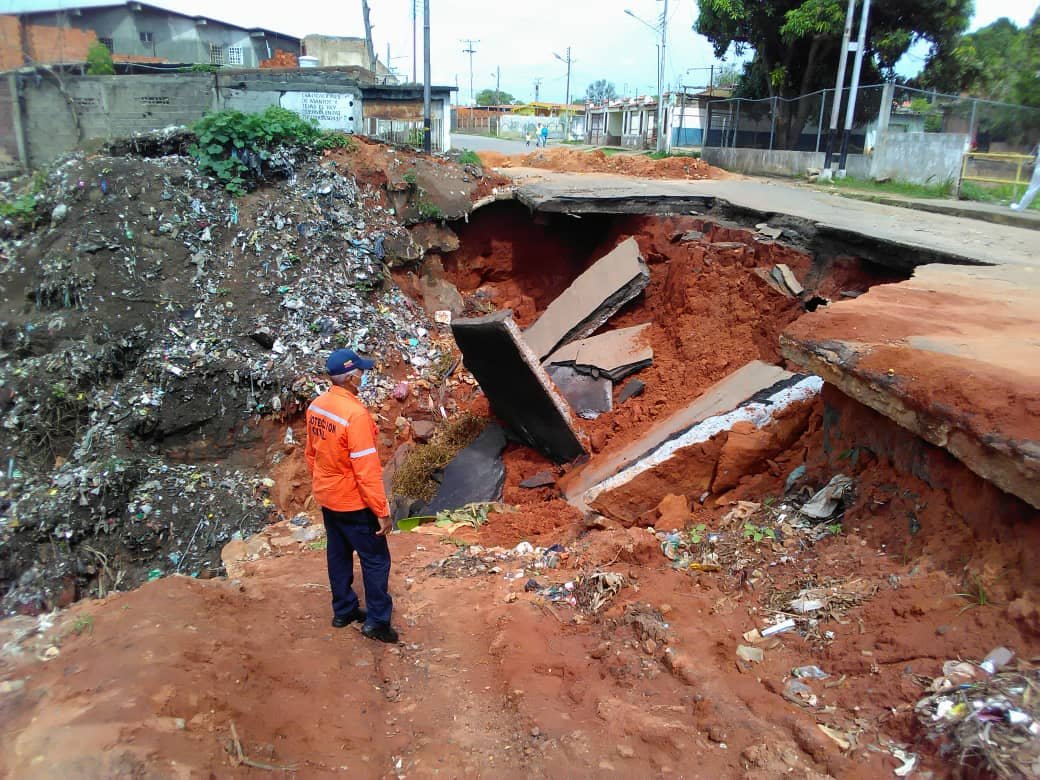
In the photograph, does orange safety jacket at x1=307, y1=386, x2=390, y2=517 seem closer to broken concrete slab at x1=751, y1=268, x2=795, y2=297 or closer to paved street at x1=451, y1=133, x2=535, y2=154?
broken concrete slab at x1=751, y1=268, x2=795, y2=297

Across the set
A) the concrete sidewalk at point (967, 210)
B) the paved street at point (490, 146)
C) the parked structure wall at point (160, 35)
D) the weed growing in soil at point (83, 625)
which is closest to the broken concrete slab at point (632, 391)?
the weed growing in soil at point (83, 625)

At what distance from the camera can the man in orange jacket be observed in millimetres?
3346

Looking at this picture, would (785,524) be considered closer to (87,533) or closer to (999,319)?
(999,319)

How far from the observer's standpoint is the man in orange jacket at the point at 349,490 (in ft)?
11.0

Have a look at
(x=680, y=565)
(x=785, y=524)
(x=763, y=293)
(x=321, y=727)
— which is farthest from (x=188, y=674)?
(x=763, y=293)

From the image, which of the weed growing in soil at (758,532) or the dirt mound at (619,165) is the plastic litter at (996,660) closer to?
the weed growing in soil at (758,532)

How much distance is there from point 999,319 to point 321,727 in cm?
437

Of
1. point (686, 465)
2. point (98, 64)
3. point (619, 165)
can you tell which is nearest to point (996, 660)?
point (686, 465)

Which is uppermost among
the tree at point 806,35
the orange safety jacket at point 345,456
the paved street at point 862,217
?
the tree at point 806,35

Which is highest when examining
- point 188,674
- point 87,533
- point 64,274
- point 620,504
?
point 64,274

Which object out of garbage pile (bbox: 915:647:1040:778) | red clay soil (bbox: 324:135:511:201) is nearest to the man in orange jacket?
garbage pile (bbox: 915:647:1040:778)

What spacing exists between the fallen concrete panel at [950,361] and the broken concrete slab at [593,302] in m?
3.59

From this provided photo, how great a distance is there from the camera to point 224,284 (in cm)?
855

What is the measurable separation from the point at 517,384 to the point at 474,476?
104 cm
